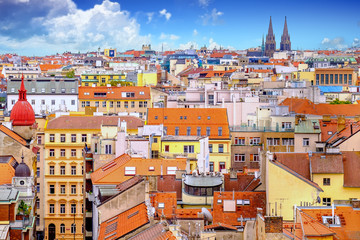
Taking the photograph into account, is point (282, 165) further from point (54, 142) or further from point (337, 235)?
point (54, 142)

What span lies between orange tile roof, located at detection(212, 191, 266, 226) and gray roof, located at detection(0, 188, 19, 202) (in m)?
Result: 11.7

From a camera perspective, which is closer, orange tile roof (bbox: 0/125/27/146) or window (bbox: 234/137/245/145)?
orange tile roof (bbox: 0/125/27/146)

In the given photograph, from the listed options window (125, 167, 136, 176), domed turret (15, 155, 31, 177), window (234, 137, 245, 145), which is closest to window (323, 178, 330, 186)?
window (125, 167, 136, 176)

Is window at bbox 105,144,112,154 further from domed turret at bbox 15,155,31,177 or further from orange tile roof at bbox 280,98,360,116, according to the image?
orange tile roof at bbox 280,98,360,116

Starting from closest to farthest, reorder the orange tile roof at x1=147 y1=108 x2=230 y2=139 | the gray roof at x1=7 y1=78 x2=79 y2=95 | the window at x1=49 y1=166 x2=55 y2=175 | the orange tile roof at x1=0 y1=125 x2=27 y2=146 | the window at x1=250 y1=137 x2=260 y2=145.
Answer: the orange tile roof at x1=0 y1=125 x2=27 y2=146
the orange tile roof at x1=147 y1=108 x2=230 y2=139
the window at x1=250 y1=137 x2=260 y2=145
the window at x1=49 y1=166 x2=55 y2=175
the gray roof at x1=7 y1=78 x2=79 y2=95

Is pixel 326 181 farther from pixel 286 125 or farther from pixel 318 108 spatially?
pixel 318 108

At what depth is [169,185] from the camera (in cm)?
5172

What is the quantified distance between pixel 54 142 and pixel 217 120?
15326 mm

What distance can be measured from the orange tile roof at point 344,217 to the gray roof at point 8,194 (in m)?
17.9

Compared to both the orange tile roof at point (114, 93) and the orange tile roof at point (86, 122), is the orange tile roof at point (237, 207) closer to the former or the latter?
the orange tile roof at point (86, 122)

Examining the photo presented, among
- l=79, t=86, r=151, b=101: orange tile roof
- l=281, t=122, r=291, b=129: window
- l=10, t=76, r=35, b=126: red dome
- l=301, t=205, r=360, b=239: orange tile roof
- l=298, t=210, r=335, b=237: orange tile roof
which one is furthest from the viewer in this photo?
l=79, t=86, r=151, b=101: orange tile roof

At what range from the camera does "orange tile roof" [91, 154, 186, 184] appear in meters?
54.3

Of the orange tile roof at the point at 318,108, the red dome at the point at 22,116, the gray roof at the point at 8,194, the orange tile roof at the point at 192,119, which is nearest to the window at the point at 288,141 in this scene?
the orange tile roof at the point at 192,119

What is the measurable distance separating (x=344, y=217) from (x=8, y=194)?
2050 centimetres
